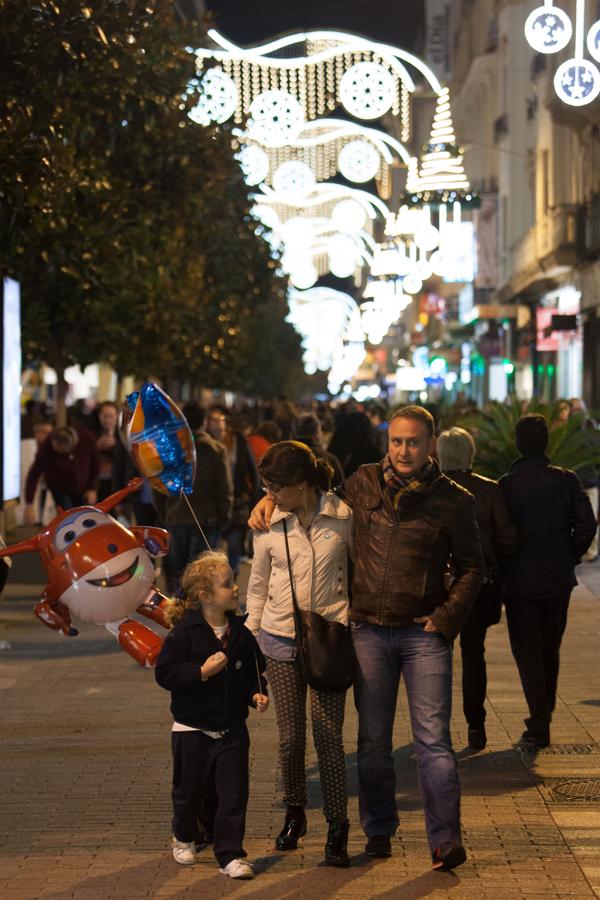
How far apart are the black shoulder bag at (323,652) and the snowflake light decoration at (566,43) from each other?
51.1ft

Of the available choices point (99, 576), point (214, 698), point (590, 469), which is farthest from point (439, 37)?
point (214, 698)

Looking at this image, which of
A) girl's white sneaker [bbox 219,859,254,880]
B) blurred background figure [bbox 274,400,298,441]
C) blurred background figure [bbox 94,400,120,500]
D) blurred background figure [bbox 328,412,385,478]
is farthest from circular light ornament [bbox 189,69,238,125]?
girl's white sneaker [bbox 219,859,254,880]

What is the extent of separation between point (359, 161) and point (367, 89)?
30.6 feet

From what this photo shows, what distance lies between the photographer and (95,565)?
26.8ft

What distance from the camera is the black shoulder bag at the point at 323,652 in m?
6.63

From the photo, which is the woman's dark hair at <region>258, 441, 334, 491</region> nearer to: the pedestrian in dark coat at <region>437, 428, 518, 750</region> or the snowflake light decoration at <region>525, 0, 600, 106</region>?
the pedestrian in dark coat at <region>437, 428, 518, 750</region>

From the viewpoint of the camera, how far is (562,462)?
14.9m

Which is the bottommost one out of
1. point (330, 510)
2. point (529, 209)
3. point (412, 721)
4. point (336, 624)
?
point (412, 721)

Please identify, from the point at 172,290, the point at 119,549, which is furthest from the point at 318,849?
the point at 172,290

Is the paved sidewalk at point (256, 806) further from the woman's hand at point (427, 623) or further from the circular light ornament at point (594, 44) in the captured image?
the circular light ornament at point (594, 44)

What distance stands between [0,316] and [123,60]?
283 cm

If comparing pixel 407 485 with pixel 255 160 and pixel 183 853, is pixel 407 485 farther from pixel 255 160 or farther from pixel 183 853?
pixel 255 160

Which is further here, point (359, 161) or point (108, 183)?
point (359, 161)

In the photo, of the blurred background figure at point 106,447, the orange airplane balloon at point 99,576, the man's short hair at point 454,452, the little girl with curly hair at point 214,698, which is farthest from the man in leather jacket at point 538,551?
the blurred background figure at point 106,447
